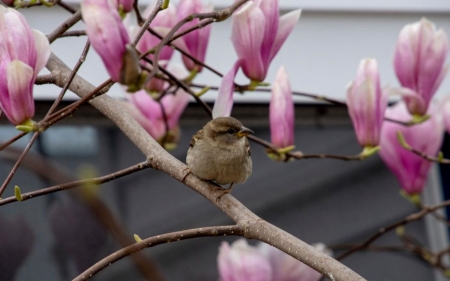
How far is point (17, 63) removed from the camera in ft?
1.87

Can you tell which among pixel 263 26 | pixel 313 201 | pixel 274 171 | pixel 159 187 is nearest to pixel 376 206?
pixel 313 201

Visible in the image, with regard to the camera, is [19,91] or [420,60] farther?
[420,60]

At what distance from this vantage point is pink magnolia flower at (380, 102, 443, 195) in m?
1.01

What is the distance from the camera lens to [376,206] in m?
1.71

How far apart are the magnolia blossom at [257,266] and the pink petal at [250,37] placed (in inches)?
7.9

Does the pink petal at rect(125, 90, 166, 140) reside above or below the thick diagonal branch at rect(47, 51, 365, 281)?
below

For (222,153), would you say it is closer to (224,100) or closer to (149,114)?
(149,114)

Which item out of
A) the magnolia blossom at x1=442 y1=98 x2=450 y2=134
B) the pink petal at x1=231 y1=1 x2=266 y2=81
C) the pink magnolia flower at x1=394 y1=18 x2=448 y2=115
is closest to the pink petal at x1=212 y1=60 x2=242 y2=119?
the pink petal at x1=231 y1=1 x2=266 y2=81

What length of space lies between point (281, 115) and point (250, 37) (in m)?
0.14

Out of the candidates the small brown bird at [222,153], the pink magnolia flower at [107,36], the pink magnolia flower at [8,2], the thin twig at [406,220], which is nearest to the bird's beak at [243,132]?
the small brown bird at [222,153]

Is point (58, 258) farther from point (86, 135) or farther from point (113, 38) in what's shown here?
point (113, 38)

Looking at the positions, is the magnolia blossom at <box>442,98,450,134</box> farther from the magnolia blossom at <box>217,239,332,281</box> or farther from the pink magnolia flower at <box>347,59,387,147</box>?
the magnolia blossom at <box>217,239,332,281</box>

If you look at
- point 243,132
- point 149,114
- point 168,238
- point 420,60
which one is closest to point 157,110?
point 149,114

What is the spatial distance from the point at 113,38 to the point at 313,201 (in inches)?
49.4
